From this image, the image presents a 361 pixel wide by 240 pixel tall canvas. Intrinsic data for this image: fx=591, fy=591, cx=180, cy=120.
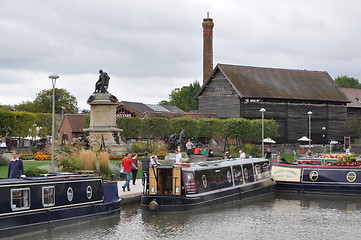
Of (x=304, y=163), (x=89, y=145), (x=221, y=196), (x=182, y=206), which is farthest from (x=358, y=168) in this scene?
(x=89, y=145)

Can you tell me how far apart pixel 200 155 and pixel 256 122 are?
17858 mm

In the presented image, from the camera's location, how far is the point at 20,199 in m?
17.9

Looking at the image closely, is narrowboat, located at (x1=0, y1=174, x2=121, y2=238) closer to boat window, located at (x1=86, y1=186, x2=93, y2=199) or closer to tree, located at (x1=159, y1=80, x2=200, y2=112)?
boat window, located at (x1=86, y1=186, x2=93, y2=199)

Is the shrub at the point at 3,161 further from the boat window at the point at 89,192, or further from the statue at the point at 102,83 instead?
the boat window at the point at 89,192

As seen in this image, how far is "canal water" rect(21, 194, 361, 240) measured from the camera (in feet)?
62.1

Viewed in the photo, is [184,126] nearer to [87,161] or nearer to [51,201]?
[87,161]

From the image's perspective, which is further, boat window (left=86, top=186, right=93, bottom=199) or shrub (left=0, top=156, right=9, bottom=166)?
shrub (left=0, top=156, right=9, bottom=166)

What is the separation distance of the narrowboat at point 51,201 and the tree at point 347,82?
113369 mm

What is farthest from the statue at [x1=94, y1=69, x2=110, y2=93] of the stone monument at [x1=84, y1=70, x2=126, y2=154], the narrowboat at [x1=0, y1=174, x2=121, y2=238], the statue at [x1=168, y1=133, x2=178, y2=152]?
the narrowboat at [x1=0, y1=174, x2=121, y2=238]

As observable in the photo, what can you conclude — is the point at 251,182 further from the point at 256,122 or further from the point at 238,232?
the point at 256,122

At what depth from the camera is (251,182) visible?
94.0ft

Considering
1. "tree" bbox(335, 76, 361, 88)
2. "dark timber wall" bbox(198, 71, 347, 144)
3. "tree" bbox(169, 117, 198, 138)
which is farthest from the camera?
"tree" bbox(335, 76, 361, 88)

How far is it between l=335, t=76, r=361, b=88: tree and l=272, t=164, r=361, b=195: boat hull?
101 meters

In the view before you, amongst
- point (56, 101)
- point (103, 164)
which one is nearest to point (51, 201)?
point (103, 164)
